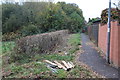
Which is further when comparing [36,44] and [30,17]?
[30,17]

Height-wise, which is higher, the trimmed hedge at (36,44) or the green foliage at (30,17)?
the green foliage at (30,17)

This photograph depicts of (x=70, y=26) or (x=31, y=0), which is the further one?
(x=70, y=26)

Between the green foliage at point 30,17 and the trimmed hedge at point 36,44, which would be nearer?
the trimmed hedge at point 36,44

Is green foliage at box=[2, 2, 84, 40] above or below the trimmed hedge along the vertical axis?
above

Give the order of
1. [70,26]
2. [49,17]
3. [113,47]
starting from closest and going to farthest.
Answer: [113,47] < [49,17] < [70,26]

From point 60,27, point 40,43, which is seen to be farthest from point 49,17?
point 40,43

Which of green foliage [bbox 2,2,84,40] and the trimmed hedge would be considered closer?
the trimmed hedge

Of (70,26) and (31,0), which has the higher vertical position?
(31,0)

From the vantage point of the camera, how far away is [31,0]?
27.4m

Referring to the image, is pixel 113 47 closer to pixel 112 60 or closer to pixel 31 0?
pixel 112 60

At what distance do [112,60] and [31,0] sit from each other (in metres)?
22.5

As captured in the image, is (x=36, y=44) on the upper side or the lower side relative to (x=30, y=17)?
lower

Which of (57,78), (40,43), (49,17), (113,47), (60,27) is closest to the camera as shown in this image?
(57,78)

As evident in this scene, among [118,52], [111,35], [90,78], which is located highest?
[111,35]
